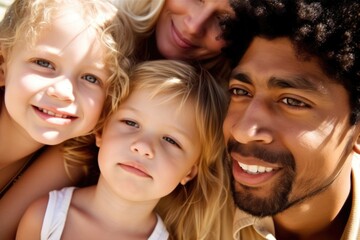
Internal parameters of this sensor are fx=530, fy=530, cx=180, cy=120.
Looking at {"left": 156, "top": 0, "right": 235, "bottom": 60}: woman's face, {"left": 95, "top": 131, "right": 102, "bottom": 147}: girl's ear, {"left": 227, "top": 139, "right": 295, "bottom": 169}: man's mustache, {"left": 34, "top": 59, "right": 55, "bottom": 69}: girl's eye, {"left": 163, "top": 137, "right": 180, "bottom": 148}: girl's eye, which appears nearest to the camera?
{"left": 227, "top": 139, "right": 295, "bottom": 169}: man's mustache

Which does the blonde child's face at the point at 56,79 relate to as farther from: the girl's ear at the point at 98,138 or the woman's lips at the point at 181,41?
the woman's lips at the point at 181,41

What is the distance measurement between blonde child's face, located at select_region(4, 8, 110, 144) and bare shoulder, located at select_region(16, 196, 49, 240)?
37cm

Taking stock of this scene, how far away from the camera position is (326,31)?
83.7 inches

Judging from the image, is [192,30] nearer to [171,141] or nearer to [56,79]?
[171,141]

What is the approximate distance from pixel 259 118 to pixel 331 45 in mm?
416

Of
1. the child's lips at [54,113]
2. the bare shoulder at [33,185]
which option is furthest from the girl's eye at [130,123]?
the bare shoulder at [33,185]

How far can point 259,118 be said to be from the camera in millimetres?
2234

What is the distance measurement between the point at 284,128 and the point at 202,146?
0.50m

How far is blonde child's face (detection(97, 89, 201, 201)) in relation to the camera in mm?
2404

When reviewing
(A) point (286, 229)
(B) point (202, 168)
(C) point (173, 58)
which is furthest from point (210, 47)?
(A) point (286, 229)

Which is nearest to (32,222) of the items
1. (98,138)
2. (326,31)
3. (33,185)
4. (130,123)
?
(33,185)

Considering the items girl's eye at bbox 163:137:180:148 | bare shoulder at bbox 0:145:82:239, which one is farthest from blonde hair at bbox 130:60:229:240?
bare shoulder at bbox 0:145:82:239

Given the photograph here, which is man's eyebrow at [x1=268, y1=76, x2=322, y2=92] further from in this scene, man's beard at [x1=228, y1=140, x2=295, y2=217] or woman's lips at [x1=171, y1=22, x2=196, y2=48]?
woman's lips at [x1=171, y1=22, x2=196, y2=48]

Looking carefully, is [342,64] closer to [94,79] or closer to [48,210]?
[94,79]
